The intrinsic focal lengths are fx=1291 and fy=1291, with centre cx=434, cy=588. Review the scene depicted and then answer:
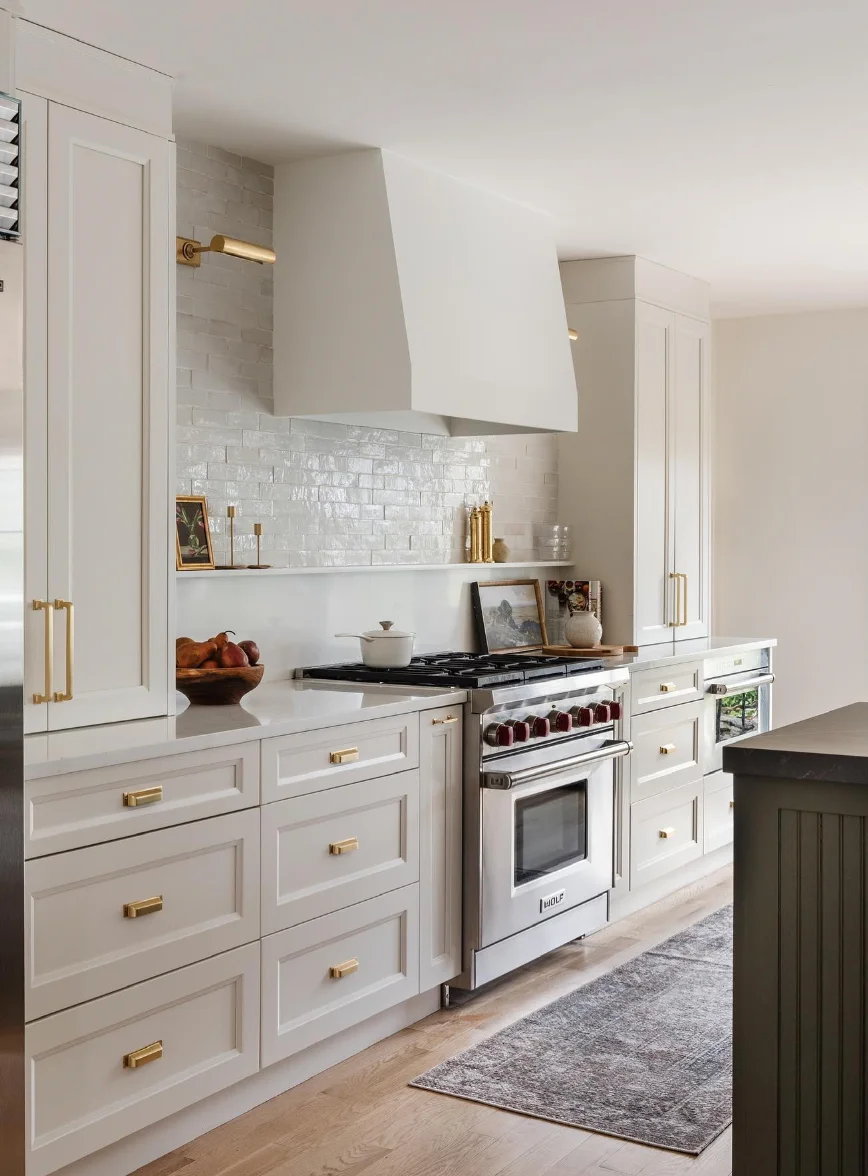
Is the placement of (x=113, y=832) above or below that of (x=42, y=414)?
below

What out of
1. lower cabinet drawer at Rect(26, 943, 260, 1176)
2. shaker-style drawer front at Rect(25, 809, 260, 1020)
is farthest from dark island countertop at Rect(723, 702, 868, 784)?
lower cabinet drawer at Rect(26, 943, 260, 1176)

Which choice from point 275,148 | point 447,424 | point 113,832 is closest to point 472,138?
point 275,148

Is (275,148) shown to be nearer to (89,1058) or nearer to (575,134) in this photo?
(575,134)

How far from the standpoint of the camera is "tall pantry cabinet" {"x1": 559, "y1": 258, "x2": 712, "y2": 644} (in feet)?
18.3

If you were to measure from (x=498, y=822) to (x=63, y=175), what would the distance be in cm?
221

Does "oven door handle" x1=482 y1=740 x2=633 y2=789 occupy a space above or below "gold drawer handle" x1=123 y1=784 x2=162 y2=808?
below

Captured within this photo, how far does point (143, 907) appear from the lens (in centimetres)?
281

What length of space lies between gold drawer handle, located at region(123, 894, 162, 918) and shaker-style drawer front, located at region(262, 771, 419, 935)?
37 centimetres

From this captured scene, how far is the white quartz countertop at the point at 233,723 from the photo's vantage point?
2.70m

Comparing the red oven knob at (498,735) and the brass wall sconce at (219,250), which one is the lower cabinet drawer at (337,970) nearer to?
the red oven knob at (498,735)

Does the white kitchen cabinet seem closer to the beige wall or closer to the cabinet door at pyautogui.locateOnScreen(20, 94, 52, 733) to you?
the cabinet door at pyautogui.locateOnScreen(20, 94, 52, 733)

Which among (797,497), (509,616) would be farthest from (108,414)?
(797,497)

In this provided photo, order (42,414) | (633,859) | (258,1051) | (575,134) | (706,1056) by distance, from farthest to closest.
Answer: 1. (633,859)
2. (575,134)
3. (706,1056)
4. (258,1051)
5. (42,414)

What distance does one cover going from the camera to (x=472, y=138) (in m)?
3.95
